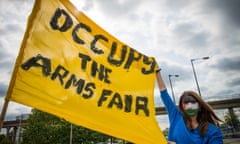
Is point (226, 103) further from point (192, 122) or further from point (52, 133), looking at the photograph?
point (192, 122)

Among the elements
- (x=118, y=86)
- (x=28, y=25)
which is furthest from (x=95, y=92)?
(x=28, y=25)

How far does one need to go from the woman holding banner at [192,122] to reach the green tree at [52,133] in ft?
88.1

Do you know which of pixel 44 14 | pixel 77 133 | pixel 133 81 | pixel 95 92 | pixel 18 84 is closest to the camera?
pixel 18 84

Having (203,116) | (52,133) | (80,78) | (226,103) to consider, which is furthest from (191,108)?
(226,103)

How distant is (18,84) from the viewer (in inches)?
97.3

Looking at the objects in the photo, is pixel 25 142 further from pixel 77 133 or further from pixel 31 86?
pixel 31 86

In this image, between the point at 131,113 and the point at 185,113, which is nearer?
the point at 185,113

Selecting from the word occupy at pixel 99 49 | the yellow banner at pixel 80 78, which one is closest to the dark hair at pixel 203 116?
the yellow banner at pixel 80 78

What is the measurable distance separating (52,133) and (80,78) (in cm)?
2760

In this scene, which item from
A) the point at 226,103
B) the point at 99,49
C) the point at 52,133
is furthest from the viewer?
the point at 226,103

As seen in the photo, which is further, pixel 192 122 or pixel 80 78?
pixel 80 78

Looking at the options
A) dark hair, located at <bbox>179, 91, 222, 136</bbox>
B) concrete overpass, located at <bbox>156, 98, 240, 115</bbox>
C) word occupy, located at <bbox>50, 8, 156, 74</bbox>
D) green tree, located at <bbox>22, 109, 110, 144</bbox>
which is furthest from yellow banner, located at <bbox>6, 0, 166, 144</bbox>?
concrete overpass, located at <bbox>156, 98, 240, 115</bbox>

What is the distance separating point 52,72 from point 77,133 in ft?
89.5

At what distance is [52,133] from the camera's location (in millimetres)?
27516
